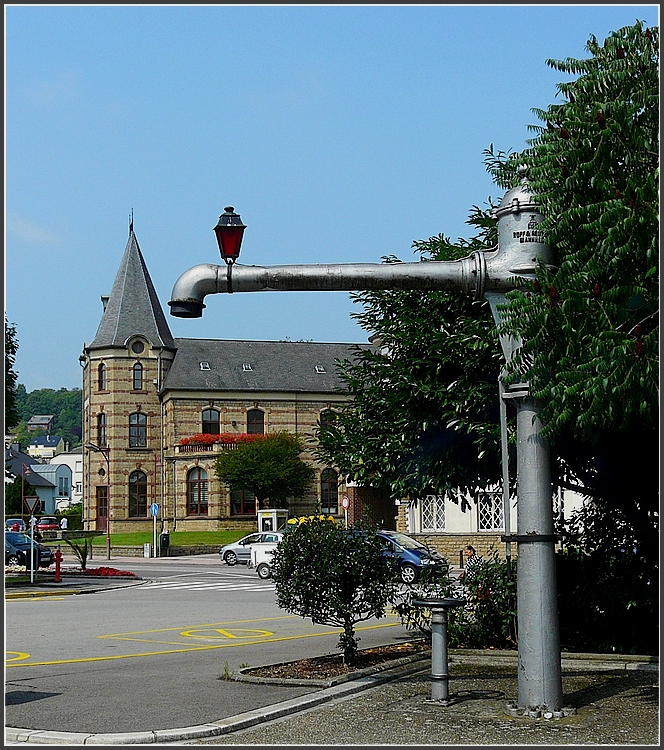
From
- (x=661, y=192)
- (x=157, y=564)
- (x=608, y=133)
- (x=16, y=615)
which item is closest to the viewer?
(x=661, y=192)

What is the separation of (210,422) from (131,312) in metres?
10.0

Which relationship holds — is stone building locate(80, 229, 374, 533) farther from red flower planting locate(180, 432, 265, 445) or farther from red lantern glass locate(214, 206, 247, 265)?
red lantern glass locate(214, 206, 247, 265)

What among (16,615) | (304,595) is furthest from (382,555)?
(16,615)

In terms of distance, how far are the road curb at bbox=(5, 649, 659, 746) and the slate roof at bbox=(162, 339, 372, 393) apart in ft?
209

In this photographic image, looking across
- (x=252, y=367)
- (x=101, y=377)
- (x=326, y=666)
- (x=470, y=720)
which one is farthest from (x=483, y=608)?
(x=252, y=367)

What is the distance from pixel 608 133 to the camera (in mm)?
7551

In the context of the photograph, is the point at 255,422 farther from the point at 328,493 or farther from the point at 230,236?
the point at 230,236

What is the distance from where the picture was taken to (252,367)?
79.2 metres

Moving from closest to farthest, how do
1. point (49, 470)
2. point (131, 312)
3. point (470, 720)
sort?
point (470, 720) → point (131, 312) → point (49, 470)

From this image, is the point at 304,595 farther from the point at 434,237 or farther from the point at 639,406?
the point at 639,406

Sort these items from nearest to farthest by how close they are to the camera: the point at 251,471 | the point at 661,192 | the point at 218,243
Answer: the point at 661,192, the point at 218,243, the point at 251,471

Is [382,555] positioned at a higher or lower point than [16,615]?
higher

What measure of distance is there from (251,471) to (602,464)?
60.6 metres

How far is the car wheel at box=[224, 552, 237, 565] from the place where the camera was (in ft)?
158
